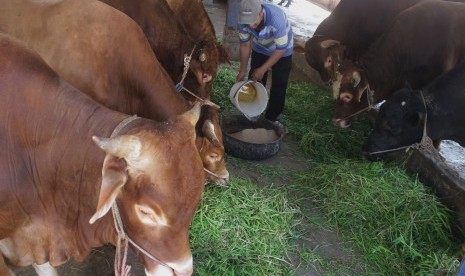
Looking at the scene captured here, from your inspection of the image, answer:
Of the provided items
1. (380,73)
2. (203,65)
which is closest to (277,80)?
(203,65)

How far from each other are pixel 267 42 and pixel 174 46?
4.12 ft

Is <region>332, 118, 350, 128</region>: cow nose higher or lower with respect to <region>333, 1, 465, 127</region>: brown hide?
lower

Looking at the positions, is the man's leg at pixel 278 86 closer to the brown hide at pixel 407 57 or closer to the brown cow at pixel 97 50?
the brown hide at pixel 407 57

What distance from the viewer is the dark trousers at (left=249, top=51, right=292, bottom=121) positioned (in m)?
5.77

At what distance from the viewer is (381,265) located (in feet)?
12.2

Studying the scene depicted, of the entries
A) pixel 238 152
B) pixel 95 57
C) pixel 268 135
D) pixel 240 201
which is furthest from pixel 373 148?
pixel 95 57

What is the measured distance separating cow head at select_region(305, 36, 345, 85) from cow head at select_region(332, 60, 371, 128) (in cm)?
63

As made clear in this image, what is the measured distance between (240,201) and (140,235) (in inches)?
78.2

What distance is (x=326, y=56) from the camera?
6.91 m

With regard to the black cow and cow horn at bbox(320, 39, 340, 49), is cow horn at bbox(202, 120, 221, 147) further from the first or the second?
cow horn at bbox(320, 39, 340, 49)

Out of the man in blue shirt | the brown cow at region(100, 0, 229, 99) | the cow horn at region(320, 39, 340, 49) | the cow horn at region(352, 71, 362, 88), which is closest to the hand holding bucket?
the man in blue shirt

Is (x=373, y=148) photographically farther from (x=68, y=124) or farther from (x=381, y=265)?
(x=68, y=124)

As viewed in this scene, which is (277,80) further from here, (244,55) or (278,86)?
(244,55)

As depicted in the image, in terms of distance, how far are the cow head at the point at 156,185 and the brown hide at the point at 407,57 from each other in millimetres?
4253
